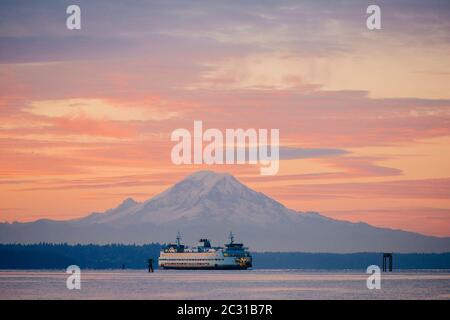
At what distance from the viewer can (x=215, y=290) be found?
133m
